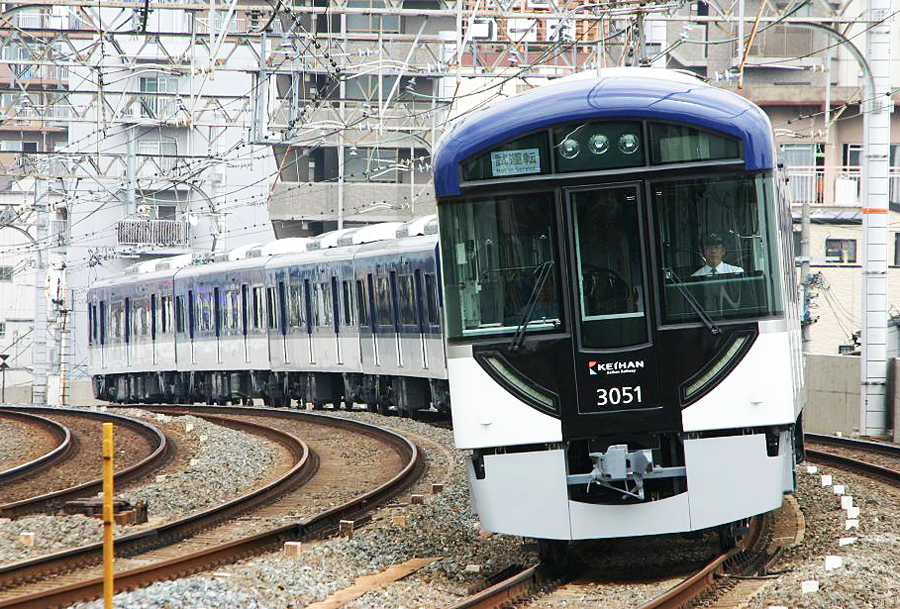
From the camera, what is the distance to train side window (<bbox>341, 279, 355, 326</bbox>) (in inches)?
888

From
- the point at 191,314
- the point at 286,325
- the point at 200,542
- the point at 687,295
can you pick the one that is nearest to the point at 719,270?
the point at 687,295

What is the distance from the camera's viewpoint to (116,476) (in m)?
14.4

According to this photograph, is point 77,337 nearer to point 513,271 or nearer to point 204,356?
point 204,356

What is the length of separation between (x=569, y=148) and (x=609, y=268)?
0.71m

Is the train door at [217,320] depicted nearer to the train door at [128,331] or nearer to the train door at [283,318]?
the train door at [283,318]

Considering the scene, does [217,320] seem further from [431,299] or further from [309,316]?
[431,299]

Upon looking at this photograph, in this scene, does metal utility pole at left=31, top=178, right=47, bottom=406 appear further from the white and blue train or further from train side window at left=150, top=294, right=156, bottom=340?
train side window at left=150, top=294, right=156, bottom=340

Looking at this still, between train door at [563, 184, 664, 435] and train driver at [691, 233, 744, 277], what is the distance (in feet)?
1.15

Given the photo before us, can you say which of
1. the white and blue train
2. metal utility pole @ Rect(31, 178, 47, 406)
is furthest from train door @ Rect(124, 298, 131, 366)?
metal utility pole @ Rect(31, 178, 47, 406)

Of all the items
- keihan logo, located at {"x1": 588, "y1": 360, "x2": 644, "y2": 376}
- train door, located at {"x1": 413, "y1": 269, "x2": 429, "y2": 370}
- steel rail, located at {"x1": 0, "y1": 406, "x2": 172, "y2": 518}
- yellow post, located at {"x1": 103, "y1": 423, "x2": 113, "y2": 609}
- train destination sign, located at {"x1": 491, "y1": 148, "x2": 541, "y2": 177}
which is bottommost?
steel rail, located at {"x1": 0, "y1": 406, "x2": 172, "y2": 518}

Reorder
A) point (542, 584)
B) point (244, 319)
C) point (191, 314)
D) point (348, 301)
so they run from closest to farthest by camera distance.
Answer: point (542, 584), point (348, 301), point (244, 319), point (191, 314)

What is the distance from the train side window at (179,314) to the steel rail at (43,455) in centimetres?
491

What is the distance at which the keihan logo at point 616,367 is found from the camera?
27.7 feet

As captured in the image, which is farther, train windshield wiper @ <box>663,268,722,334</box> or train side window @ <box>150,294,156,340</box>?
train side window @ <box>150,294,156,340</box>
